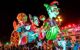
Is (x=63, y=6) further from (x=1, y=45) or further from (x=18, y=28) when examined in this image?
(x=1, y=45)

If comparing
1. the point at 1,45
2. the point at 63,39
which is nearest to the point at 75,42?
the point at 63,39

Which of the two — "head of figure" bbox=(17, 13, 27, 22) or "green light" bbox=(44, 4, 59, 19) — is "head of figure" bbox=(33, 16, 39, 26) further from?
"green light" bbox=(44, 4, 59, 19)

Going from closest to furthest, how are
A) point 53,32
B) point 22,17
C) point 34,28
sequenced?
point 53,32 < point 34,28 < point 22,17

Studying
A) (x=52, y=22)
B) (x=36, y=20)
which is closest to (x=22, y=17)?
(x=36, y=20)

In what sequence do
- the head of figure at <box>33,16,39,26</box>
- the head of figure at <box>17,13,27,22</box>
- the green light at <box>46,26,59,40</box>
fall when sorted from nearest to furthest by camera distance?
the green light at <box>46,26,59,40</box> < the head of figure at <box>33,16,39,26</box> < the head of figure at <box>17,13,27,22</box>

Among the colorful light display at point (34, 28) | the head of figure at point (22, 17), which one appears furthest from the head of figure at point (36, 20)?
the head of figure at point (22, 17)

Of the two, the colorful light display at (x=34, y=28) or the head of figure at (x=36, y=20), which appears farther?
the head of figure at (x=36, y=20)

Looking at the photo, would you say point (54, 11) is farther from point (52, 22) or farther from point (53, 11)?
point (52, 22)

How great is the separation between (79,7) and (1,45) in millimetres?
2092

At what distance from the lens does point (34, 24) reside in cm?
486

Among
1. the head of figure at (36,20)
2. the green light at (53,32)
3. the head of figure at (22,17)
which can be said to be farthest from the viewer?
the head of figure at (22,17)

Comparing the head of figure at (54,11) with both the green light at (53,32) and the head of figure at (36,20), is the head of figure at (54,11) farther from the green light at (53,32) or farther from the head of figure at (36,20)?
the head of figure at (36,20)

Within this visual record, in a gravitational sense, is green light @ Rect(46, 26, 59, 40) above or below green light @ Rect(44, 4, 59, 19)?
below

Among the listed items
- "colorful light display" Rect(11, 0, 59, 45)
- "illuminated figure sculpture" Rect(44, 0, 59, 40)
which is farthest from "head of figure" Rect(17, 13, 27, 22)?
"illuminated figure sculpture" Rect(44, 0, 59, 40)
